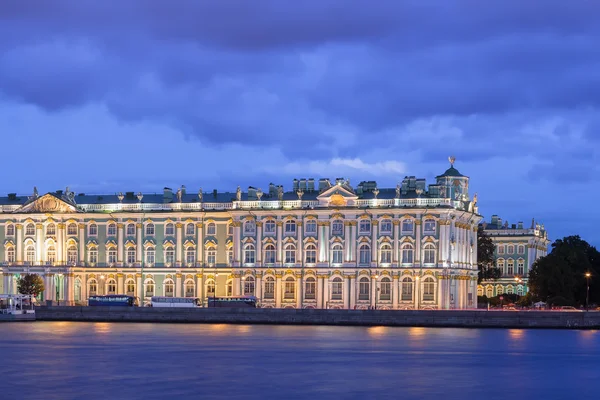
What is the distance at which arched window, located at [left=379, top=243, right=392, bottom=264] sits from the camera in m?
98.1

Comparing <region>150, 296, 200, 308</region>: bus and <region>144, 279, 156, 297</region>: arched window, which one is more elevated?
<region>144, 279, 156, 297</region>: arched window

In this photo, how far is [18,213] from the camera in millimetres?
107188

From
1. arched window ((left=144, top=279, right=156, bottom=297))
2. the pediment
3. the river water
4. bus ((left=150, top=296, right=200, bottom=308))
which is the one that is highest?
the pediment

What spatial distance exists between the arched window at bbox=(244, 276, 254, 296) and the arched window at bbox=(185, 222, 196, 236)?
6435 millimetres

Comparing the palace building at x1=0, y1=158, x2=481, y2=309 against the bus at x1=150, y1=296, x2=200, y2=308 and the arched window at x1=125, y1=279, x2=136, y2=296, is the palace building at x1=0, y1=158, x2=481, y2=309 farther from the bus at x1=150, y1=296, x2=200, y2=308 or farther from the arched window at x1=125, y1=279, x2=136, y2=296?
the bus at x1=150, y1=296, x2=200, y2=308

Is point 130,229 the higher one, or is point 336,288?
point 130,229

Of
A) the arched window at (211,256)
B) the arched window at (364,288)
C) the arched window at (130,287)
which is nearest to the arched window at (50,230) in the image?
the arched window at (130,287)

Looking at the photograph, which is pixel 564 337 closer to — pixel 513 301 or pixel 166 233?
pixel 166 233

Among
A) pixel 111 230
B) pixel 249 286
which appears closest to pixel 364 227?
pixel 249 286

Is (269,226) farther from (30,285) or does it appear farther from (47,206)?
(30,285)

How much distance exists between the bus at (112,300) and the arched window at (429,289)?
76.3 feet

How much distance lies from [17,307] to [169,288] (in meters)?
12.4

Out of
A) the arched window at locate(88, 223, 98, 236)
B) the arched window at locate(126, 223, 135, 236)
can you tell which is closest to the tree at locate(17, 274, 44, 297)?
the arched window at locate(88, 223, 98, 236)

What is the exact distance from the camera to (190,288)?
342ft
